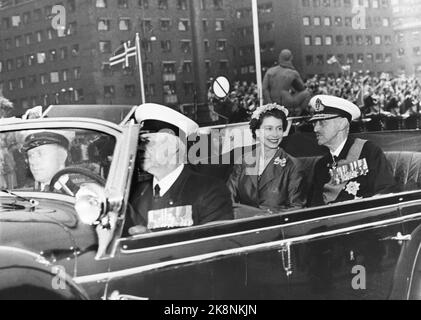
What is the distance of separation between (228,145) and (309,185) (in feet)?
1.45

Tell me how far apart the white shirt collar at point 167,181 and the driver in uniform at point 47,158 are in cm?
39

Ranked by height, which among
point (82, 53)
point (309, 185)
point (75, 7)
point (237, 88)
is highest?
point (75, 7)

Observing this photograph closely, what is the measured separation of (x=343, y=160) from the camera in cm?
283

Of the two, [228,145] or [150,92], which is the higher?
[150,92]

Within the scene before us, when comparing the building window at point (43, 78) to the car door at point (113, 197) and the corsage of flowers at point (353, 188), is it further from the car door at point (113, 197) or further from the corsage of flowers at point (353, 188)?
the corsage of flowers at point (353, 188)

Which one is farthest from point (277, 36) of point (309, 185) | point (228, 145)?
point (309, 185)

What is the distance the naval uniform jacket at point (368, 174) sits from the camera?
2783mm

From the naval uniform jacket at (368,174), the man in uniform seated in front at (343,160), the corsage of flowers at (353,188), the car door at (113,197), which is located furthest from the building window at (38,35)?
the corsage of flowers at (353,188)

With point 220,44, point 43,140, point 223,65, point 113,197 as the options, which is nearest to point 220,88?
point 223,65

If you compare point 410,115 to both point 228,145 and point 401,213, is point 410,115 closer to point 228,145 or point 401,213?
point 401,213

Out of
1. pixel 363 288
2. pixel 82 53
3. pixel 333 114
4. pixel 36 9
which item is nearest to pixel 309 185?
pixel 333 114

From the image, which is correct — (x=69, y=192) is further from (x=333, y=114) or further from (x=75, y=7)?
(x=333, y=114)

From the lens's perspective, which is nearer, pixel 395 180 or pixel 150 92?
pixel 150 92

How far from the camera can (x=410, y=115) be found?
9.36ft
